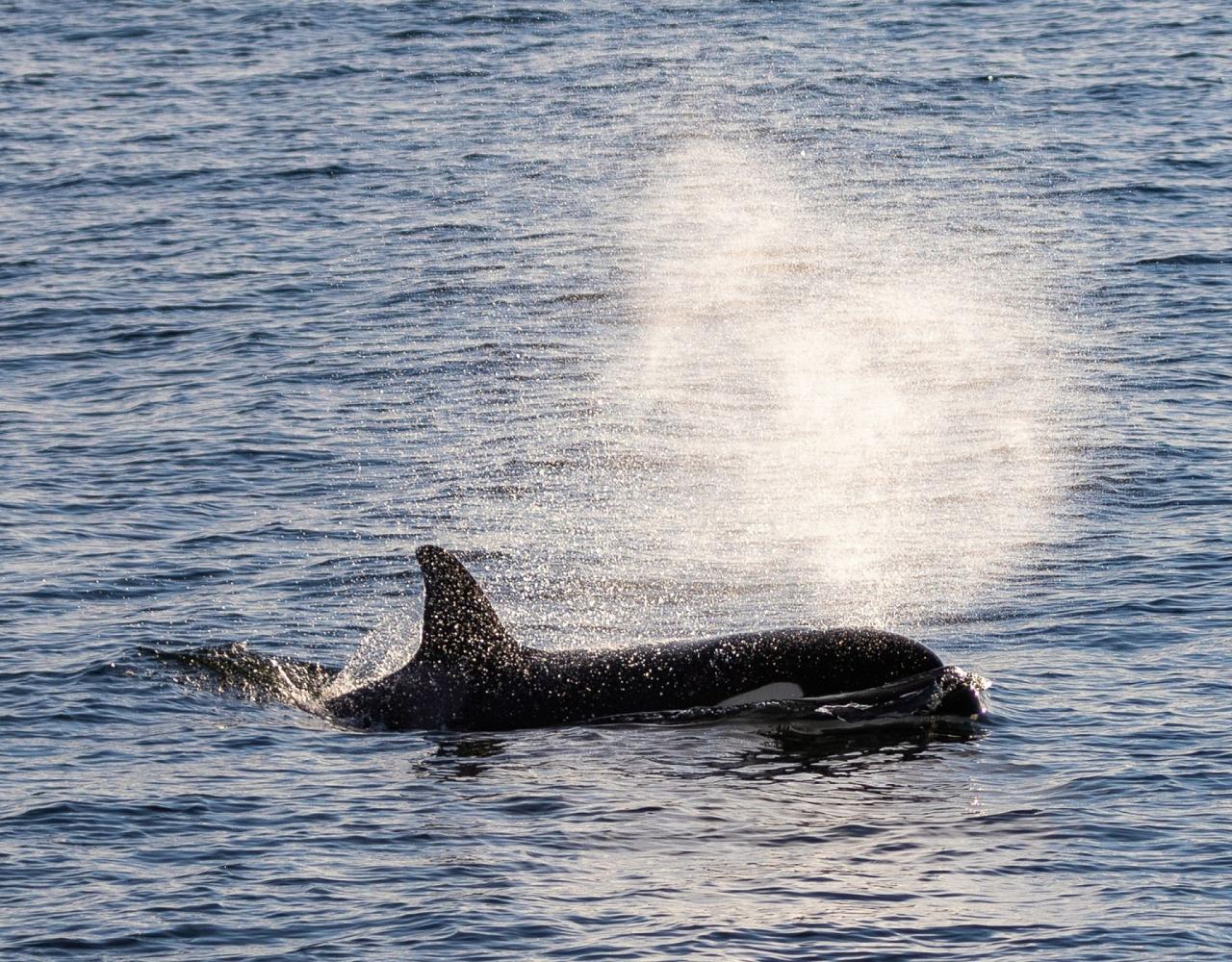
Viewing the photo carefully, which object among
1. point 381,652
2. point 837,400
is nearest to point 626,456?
point 837,400

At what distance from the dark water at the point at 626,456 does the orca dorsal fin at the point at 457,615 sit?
3.19 feet

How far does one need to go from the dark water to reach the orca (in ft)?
1.39

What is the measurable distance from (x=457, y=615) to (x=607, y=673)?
5.02ft

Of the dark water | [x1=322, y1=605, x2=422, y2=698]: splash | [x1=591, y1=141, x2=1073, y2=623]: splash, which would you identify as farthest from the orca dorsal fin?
[x1=591, y1=141, x2=1073, y2=623]: splash

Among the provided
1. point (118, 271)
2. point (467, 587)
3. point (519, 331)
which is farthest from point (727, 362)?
point (467, 587)

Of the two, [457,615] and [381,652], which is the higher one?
[457,615]

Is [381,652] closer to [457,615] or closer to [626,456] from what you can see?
[457,615]

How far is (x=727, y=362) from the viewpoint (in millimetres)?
35469

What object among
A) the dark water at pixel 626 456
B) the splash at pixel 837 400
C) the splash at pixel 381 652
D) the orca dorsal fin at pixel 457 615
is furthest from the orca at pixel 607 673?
the splash at pixel 837 400

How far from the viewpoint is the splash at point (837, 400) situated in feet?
84.8

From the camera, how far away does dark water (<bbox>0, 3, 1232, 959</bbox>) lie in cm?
1634

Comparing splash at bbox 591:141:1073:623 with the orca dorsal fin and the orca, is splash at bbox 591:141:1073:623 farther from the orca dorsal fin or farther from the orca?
the orca dorsal fin

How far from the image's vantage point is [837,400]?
110 ft

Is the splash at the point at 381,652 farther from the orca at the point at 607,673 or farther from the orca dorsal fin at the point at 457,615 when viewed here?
the orca dorsal fin at the point at 457,615
